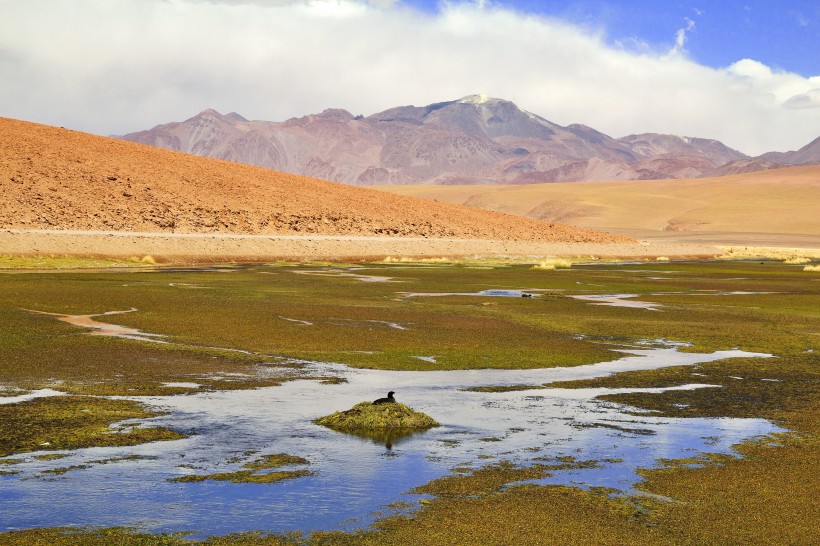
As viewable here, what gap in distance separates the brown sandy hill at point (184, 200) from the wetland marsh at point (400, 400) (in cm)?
5316

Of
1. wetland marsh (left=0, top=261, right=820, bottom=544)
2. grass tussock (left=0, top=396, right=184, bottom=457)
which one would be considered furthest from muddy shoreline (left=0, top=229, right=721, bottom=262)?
grass tussock (left=0, top=396, right=184, bottom=457)

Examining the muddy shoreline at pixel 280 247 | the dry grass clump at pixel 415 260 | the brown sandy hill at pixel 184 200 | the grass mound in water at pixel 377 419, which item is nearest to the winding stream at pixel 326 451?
the grass mound in water at pixel 377 419

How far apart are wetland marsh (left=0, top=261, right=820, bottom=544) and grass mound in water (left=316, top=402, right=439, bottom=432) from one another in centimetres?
39

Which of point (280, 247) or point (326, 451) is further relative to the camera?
point (280, 247)

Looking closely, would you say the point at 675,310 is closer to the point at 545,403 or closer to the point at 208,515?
the point at 545,403

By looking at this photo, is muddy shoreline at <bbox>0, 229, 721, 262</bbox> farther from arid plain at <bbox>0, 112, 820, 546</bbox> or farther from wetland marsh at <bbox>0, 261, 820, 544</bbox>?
wetland marsh at <bbox>0, 261, 820, 544</bbox>

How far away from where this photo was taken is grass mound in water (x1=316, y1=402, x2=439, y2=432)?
13.2 metres

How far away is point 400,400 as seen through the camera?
15.0 metres

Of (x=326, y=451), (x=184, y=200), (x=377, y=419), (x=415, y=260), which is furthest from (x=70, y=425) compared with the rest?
(x=184, y=200)

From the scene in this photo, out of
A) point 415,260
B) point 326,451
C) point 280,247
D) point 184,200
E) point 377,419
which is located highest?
point 184,200

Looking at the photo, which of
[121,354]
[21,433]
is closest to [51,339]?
[121,354]

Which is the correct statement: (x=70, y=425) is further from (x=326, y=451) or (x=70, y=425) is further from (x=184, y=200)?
(x=184, y=200)

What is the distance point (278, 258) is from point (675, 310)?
4182 cm

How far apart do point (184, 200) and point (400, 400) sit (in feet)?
254
